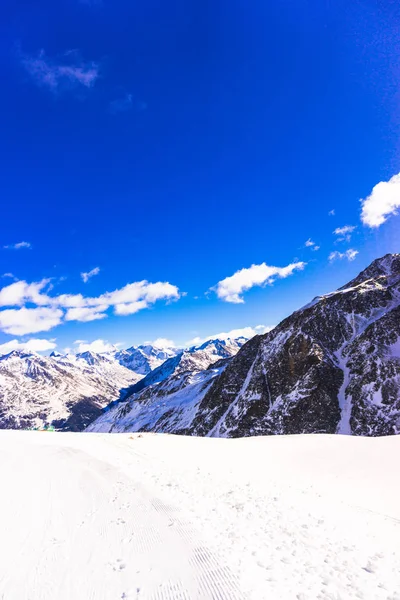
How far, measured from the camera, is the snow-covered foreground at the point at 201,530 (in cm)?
679

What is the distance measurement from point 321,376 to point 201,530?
82.3 metres

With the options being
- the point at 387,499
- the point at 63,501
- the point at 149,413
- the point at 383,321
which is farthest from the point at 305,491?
the point at 149,413

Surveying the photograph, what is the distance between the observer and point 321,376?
82.8 metres

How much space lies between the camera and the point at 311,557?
807 cm

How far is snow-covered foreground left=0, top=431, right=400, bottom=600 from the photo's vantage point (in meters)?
6.79

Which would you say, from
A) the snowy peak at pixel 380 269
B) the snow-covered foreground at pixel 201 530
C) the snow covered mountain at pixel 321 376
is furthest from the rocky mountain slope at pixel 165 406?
the snow-covered foreground at pixel 201 530

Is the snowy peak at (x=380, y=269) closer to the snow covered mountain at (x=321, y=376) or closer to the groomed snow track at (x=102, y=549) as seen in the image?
the snow covered mountain at (x=321, y=376)

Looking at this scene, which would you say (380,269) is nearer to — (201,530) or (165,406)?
(165,406)

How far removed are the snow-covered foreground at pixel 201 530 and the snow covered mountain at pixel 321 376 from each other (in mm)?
59407

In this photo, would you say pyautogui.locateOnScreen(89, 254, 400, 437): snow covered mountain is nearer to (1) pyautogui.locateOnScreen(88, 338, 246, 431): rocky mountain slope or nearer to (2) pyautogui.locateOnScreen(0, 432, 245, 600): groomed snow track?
(1) pyautogui.locateOnScreen(88, 338, 246, 431): rocky mountain slope

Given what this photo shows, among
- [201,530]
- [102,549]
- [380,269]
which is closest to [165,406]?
[380,269]

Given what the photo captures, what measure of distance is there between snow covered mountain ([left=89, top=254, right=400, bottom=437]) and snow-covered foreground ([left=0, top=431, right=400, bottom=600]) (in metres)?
59.4

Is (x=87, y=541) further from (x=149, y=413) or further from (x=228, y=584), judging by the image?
(x=149, y=413)

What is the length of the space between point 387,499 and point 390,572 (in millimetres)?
7606
